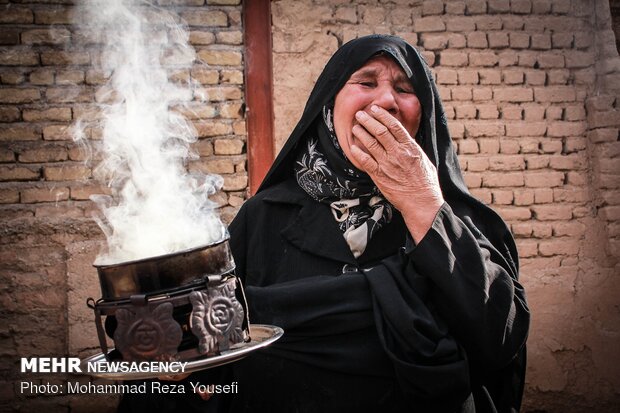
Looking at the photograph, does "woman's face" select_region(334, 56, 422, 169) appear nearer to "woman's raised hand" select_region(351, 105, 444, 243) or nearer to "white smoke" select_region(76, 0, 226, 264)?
"woman's raised hand" select_region(351, 105, 444, 243)

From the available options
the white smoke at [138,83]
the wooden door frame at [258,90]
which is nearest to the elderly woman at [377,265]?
the white smoke at [138,83]

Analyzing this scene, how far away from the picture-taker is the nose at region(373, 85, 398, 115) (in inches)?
97.0

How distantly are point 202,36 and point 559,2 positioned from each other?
2.92 metres

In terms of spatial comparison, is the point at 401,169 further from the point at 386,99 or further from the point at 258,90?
the point at 258,90

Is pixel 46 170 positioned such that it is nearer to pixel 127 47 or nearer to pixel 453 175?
pixel 127 47

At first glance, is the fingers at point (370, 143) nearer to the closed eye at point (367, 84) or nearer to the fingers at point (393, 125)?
the fingers at point (393, 125)

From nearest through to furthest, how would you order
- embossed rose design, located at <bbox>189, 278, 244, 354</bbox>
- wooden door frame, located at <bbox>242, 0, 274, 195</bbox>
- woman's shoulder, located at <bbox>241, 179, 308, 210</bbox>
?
embossed rose design, located at <bbox>189, 278, 244, 354</bbox>
woman's shoulder, located at <bbox>241, 179, 308, 210</bbox>
wooden door frame, located at <bbox>242, 0, 274, 195</bbox>

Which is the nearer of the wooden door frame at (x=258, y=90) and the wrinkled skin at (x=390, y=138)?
the wrinkled skin at (x=390, y=138)

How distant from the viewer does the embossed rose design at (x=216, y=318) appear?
5.89 feet

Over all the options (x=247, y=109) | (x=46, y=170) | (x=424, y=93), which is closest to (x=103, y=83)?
(x=46, y=170)

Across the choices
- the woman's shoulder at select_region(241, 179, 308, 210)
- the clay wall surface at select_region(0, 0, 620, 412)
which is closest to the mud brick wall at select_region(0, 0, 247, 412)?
the clay wall surface at select_region(0, 0, 620, 412)

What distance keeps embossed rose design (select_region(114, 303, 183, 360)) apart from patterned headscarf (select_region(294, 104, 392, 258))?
1.00 metres

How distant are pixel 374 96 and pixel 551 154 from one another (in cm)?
293

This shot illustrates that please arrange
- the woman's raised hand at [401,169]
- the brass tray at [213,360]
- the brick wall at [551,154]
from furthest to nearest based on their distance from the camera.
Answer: the brick wall at [551,154], the woman's raised hand at [401,169], the brass tray at [213,360]
